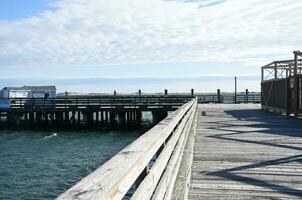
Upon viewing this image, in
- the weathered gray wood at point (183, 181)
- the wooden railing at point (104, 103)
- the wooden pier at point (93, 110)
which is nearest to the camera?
the weathered gray wood at point (183, 181)

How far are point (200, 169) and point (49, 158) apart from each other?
15463mm

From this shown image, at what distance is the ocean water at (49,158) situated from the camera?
1499cm

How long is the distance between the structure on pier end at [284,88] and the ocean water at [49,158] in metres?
8.75

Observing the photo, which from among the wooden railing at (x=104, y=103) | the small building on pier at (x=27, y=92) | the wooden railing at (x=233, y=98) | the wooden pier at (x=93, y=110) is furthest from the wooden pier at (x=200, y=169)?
the small building on pier at (x=27, y=92)

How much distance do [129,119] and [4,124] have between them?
11.0 m

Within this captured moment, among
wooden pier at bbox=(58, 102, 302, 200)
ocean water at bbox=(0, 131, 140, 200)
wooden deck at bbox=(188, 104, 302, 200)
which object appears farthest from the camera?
ocean water at bbox=(0, 131, 140, 200)

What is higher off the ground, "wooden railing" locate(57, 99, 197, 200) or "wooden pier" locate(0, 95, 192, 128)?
"wooden railing" locate(57, 99, 197, 200)

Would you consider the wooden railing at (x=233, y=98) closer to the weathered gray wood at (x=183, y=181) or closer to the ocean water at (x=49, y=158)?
the ocean water at (x=49, y=158)

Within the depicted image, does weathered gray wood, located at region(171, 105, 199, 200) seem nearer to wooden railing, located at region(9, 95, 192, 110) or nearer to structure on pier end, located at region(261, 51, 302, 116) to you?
structure on pier end, located at region(261, 51, 302, 116)

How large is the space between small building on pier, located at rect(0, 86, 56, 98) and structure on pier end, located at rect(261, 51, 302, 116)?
1216 inches

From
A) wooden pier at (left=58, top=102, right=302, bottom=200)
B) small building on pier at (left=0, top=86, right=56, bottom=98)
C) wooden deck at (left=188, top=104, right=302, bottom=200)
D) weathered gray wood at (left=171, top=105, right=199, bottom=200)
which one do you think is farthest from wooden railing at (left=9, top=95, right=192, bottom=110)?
weathered gray wood at (left=171, top=105, right=199, bottom=200)

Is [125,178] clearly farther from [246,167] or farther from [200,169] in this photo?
[246,167]

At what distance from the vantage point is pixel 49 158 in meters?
21.7

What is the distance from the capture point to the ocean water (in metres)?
15.0
